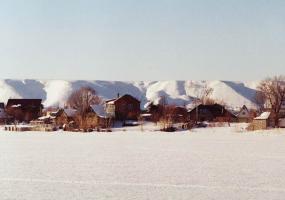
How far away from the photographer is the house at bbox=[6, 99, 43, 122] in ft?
276

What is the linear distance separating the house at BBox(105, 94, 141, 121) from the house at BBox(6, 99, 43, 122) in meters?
16.5

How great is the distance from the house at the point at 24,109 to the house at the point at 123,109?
16473 mm

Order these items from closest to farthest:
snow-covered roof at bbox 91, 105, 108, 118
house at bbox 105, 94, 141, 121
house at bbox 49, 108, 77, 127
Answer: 1. house at bbox 49, 108, 77, 127
2. snow-covered roof at bbox 91, 105, 108, 118
3. house at bbox 105, 94, 141, 121

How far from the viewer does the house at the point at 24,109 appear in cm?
8401

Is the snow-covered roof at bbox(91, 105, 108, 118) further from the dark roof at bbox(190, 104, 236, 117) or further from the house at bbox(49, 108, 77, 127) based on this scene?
the dark roof at bbox(190, 104, 236, 117)

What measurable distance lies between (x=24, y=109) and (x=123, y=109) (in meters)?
23.7

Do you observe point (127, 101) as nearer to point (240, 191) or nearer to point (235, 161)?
point (235, 161)

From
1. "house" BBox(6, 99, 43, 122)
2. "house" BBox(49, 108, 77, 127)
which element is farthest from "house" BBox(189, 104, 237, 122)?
"house" BBox(6, 99, 43, 122)

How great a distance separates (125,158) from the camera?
58.7ft

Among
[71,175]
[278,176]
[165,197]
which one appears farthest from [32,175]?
[278,176]

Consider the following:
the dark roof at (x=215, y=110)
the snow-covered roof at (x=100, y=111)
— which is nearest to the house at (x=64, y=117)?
the snow-covered roof at (x=100, y=111)

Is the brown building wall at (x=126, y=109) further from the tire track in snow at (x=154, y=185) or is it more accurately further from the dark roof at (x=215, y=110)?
the tire track in snow at (x=154, y=185)

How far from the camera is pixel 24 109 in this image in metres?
89.0

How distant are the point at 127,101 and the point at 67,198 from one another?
2578 inches
